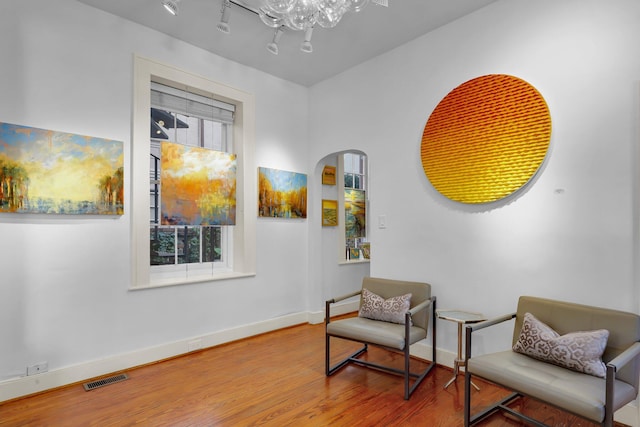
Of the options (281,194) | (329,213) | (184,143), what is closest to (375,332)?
(281,194)

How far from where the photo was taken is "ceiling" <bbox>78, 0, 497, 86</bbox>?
301 cm

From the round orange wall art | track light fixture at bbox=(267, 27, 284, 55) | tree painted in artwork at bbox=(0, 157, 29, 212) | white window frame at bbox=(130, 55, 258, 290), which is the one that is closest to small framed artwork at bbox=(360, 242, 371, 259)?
white window frame at bbox=(130, 55, 258, 290)

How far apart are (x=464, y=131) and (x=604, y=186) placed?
111cm

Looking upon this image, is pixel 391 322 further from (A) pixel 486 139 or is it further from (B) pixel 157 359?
(B) pixel 157 359

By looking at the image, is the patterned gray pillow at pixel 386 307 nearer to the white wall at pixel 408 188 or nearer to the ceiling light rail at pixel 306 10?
the white wall at pixel 408 188

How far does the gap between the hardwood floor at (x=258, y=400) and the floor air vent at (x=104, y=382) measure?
2.1 inches

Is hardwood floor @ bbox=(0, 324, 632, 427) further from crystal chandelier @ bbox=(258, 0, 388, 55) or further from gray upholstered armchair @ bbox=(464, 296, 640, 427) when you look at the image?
A: crystal chandelier @ bbox=(258, 0, 388, 55)

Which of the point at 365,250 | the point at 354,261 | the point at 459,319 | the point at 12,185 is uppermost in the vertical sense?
the point at 12,185

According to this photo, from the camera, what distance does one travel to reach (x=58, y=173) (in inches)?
110

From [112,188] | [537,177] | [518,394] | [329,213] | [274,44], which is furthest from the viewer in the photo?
[329,213]

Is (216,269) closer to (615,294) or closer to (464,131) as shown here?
(464,131)

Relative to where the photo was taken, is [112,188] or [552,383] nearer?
[552,383]

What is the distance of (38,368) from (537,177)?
13.4 feet

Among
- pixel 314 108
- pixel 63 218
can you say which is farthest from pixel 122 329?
pixel 314 108
